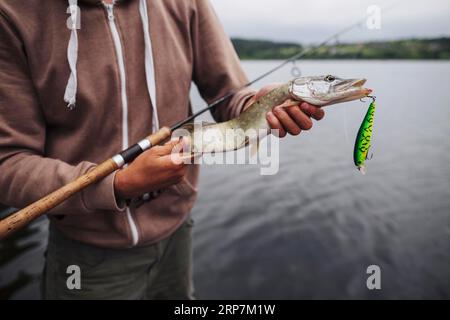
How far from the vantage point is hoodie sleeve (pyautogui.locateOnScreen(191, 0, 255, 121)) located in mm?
2574

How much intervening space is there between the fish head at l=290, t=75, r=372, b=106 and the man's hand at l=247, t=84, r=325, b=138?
0.17 ft

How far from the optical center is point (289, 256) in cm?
607

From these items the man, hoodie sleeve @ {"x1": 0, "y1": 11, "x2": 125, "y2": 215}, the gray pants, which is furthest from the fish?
the gray pants

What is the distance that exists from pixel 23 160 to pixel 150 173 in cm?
79

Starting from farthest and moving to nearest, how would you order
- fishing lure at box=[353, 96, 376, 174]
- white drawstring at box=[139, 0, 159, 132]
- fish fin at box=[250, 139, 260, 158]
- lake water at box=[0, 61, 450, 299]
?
lake water at box=[0, 61, 450, 299] → fish fin at box=[250, 139, 260, 158] → white drawstring at box=[139, 0, 159, 132] → fishing lure at box=[353, 96, 376, 174]

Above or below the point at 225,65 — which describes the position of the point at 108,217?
below

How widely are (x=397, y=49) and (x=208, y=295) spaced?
161 feet

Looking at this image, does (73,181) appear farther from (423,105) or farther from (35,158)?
(423,105)

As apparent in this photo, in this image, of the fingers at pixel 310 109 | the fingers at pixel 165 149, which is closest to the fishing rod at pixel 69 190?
the fingers at pixel 165 149

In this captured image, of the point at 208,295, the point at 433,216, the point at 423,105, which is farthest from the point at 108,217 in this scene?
the point at 423,105

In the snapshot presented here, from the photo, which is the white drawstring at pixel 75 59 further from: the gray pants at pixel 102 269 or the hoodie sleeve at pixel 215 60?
the gray pants at pixel 102 269

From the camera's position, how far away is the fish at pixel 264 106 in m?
2.01

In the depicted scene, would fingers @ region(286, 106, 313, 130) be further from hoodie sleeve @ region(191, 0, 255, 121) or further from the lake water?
the lake water

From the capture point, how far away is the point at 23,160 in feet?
6.39
